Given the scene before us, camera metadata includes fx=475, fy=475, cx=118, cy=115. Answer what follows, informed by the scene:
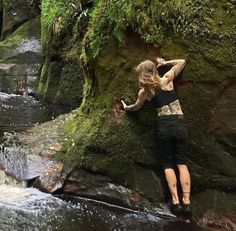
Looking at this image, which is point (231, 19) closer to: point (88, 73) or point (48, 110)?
point (88, 73)

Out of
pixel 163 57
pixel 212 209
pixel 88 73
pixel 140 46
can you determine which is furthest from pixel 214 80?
pixel 88 73

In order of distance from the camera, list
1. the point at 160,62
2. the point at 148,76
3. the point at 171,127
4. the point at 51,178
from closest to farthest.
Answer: the point at 148,76
the point at 171,127
the point at 160,62
the point at 51,178

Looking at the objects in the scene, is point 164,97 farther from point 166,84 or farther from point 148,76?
point 148,76

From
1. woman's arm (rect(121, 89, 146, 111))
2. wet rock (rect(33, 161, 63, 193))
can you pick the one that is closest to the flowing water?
wet rock (rect(33, 161, 63, 193))

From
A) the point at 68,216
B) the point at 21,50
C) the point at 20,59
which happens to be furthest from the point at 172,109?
the point at 21,50

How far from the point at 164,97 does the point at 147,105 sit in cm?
54

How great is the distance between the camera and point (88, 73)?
8.32 meters

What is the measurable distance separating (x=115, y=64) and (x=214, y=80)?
5.39 ft

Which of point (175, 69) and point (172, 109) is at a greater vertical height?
point (175, 69)

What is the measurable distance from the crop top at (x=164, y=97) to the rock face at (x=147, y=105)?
0.25 meters

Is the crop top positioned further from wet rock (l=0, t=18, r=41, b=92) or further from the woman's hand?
wet rock (l=0, t=18, r=41, b=92)

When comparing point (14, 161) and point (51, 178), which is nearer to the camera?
point (51, 178)

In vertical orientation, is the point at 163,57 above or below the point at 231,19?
below

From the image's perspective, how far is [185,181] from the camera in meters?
6.60
